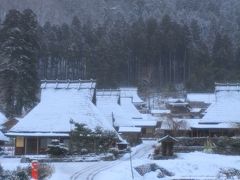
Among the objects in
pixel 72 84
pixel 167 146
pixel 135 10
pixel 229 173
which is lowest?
pixel 229 173

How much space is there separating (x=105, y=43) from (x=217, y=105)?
40.5 meters

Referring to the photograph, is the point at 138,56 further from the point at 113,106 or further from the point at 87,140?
the point at 87,140

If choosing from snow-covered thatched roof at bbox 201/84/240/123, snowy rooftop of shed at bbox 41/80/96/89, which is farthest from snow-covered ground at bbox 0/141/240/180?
snowy rooftop of shed at bbox 41/80/96/89

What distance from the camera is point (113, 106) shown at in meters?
49.9

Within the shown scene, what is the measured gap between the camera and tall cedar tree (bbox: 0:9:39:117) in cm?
4916

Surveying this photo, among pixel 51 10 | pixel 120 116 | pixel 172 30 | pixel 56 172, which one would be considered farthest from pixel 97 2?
pixel 56 172

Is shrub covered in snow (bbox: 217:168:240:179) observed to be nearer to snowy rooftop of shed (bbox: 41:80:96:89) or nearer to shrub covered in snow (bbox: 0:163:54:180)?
shrub covered in snow (bbox: 0:163:54:180)

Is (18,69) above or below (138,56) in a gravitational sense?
below

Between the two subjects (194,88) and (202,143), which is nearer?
(202,143)

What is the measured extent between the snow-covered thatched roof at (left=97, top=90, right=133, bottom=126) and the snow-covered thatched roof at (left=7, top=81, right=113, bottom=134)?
9129mm

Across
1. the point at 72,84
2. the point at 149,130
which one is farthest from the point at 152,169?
the point at 149,130

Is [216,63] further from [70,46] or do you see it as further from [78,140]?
[78,140]

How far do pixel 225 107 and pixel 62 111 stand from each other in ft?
45.4

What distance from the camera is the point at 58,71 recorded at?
80375mm
